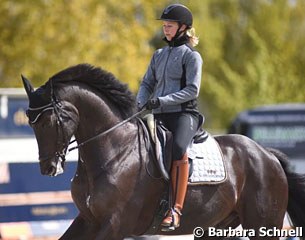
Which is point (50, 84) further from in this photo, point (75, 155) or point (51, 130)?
point (75, 155)

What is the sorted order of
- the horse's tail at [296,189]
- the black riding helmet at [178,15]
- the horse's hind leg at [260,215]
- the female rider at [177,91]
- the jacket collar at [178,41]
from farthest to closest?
1. the horse's tail at [296,189]
2. the horse's hind leg at [260,215]
3. the jacket collar at [178,41]
4. the black riding helmet at [178,15]
5. the female rider at [177,91]

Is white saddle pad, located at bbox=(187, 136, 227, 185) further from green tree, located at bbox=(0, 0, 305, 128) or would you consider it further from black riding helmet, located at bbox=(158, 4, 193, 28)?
green tree, located at bbox=(0, 0, 305, 128)

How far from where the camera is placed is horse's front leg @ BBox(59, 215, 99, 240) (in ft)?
27.2

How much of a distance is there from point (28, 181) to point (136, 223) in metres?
4.95

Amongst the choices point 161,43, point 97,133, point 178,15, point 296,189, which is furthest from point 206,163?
point 161,43

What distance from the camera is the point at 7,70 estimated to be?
22.2 metres

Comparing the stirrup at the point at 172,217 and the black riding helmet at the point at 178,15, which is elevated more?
the black riding helmet at the point at 178,15

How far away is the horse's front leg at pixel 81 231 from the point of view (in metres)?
8.30

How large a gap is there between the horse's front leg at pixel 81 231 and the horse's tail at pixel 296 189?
2332 mm

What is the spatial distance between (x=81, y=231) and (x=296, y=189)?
250 centimetres

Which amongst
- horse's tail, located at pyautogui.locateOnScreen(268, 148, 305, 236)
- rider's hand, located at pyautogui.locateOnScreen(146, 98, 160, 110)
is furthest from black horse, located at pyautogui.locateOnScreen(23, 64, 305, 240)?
horse's tail, located at pyautogui.locateOnScreen(268, 148, 305, 236)

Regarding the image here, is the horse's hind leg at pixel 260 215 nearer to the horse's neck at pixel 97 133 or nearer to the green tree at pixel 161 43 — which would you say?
the horse's neck at pixel 97 133

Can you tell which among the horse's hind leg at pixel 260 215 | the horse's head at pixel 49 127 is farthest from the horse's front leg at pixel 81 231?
the horse's hind leg at pixel 260 215

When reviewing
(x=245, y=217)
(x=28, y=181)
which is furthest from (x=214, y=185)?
(x=28, y=181)
